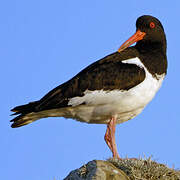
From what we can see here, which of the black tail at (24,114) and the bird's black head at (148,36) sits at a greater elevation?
the bird's black head at (148,36)

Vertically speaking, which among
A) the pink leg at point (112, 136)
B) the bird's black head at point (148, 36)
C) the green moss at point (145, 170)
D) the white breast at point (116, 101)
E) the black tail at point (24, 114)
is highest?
the bird's black head at point (148, 36)

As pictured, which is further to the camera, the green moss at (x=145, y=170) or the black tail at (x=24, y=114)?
the black tail at (x=24, y=114)

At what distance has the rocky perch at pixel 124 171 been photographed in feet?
21.8

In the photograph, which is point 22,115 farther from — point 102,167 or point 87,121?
point 102,167

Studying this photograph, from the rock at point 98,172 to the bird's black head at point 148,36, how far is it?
12.3ft

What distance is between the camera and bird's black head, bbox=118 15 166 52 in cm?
964

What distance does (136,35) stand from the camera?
975 cm

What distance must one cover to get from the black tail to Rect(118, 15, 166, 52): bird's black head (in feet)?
9.34

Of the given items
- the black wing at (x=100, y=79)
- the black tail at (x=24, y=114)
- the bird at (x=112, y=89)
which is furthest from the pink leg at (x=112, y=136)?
the black tail at (x=24, y=114)

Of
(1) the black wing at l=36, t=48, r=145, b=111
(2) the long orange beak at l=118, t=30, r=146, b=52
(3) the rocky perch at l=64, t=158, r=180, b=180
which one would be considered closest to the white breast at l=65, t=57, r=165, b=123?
(1) the black wing at l=36, t=48, r=145, b=111

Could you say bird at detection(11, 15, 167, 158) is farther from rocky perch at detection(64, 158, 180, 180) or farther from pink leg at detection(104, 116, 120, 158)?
rocky perch at detection(64, 158, 180, 180)

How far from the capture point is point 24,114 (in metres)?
9.45

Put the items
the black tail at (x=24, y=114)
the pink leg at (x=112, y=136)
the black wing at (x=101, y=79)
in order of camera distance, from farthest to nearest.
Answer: the black tail at (x=24, y=114)
the pink leg at (x=112, y=136)
the black wing at (x=101, y=79)

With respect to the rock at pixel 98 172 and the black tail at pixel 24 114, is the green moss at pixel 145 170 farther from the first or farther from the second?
the black tail at pixel 24 114
